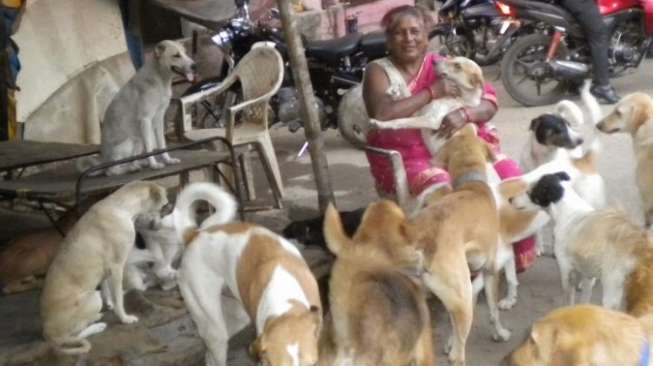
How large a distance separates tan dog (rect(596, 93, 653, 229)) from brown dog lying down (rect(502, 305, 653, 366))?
7.80ft

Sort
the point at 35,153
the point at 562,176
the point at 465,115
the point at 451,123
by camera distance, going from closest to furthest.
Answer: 1. the point at 562,176
2. the point at 451,123
3. the point at 465,115
4. the point at 35,153

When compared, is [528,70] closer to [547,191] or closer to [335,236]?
[547,191]

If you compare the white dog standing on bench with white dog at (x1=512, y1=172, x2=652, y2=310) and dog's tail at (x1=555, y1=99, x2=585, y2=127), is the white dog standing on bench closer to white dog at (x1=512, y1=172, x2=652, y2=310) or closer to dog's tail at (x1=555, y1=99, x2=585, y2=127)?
dog's tail at (x1=555, y1=99, x2=585, y2=127)

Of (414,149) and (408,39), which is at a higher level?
(408,39)

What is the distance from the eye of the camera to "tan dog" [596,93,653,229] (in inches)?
181

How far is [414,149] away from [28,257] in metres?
2.27

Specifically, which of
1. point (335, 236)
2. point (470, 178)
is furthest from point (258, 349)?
point (470, 178)

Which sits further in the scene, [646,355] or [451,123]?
[451,123]

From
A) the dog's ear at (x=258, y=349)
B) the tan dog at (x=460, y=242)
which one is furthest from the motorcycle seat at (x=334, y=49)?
the dog's ear at (x=258, y=349)

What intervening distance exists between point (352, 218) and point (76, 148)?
6.06 ft

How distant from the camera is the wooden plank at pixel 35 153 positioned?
4483 millimetres

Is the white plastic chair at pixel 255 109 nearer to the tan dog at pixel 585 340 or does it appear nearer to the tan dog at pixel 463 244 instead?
the tan dog at pixel 463 244

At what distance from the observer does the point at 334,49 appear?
7941 mm

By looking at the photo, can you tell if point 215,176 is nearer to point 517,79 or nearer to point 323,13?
point 517,79
